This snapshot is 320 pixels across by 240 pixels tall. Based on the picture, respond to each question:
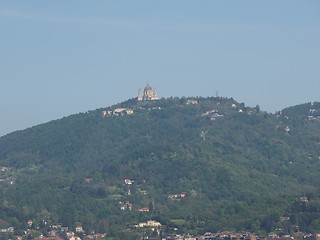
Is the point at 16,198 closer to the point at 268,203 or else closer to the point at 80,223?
the point at 80,223


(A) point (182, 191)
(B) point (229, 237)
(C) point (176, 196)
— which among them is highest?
(A) point (182, 191)

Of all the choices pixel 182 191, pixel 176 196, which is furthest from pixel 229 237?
pixel 182 191

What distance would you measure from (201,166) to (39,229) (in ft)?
140

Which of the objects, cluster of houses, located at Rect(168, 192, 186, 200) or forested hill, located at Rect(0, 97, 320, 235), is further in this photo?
cluster of houses, located at Rect(168, 192, 186, 200)

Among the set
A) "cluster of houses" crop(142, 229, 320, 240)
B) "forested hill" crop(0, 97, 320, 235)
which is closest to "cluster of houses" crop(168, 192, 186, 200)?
"forested hill" crop(0, 97, 320, 235)

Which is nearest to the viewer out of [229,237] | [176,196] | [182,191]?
[229,237]

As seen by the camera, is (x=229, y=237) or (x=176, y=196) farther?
(x=176, y=196)

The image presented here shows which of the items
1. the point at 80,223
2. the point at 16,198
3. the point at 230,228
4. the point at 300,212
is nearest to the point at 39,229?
the point at 80,223

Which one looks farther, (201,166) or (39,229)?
(201,166)

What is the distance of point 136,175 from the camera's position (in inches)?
7264

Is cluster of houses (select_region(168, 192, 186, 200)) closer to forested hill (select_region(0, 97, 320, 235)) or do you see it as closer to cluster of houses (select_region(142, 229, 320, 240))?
forested hill (select_region(0, 97, 320, 235))

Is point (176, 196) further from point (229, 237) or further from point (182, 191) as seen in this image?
point (229, 237)

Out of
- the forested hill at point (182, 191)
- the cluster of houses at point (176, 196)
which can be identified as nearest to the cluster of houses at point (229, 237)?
the forested hill at point (182, 191)

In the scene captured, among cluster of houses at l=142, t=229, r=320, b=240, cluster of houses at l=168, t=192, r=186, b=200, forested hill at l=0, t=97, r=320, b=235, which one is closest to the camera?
cluster of houses at l=142, t=229, r=320, b=240
